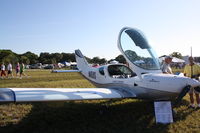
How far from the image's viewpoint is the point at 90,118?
19.9 feet

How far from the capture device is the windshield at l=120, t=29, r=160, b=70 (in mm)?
6777

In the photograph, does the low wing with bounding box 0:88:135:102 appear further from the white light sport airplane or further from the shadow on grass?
the shadow on grass

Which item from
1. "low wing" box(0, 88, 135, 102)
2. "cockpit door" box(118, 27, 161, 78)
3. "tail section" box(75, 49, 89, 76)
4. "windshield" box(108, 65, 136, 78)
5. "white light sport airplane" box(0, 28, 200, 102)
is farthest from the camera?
"tail section" box(75, 49, 89, 76)

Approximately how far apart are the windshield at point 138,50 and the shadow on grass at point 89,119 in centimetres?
152

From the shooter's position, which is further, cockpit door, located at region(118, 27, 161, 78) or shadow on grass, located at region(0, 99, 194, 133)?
cockpit door, located at region(118, 27, 161, 78)

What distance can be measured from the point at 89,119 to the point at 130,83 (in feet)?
5.75

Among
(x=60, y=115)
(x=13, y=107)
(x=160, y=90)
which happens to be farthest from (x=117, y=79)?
(x=13, y=107)

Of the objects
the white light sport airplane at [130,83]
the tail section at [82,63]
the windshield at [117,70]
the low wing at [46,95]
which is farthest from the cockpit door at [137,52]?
the tail section at [82,63]

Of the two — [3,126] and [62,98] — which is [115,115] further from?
[3,126]

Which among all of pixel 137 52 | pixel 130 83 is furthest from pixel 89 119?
pixel 137 52

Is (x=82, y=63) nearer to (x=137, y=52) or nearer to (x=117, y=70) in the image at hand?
(x=117, y=70)

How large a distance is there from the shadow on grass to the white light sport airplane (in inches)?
25.7

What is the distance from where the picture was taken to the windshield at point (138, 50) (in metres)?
6.78

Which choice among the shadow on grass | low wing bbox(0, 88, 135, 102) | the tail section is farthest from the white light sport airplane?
the tail section
